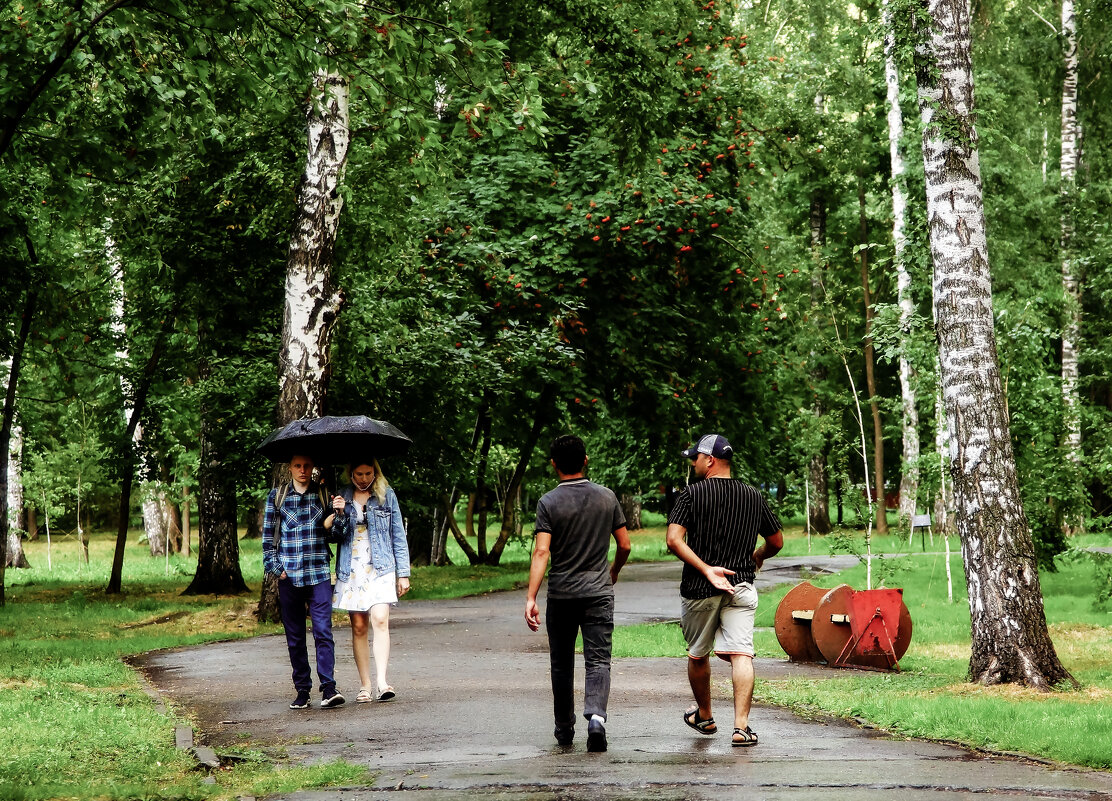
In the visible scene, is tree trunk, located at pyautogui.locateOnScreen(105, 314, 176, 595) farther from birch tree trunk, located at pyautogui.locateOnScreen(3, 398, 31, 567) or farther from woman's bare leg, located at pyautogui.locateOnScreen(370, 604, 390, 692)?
woman's bare leg, located at pyautogui.locateOnScreen(370, 604, 390, 692)

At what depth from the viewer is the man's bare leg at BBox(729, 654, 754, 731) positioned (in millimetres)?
7523

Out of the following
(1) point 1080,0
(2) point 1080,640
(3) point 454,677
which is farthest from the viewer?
(1) point 1080,0

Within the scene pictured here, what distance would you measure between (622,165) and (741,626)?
8923mm

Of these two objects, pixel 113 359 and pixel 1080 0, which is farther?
pixel 1080 0

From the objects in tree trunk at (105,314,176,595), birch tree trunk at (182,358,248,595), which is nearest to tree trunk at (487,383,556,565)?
birch tree trunk at (182,358,248,595)

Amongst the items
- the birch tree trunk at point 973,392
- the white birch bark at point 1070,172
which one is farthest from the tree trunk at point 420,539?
the birch tree trunk at point 973,392

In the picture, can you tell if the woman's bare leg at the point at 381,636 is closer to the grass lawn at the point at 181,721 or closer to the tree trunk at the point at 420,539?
the grass lawn at the point at 181,721

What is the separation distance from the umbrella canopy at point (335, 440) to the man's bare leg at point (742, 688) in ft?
10.4

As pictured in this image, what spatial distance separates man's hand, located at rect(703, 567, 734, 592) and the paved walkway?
0.95 meters

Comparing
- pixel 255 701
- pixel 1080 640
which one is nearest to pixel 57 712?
pixel 255 701

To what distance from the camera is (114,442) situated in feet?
74.6

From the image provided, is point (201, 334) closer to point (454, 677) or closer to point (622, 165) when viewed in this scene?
point (622, 165)

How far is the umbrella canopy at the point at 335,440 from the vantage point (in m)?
9.37

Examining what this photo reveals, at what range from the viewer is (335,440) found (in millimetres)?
9508
